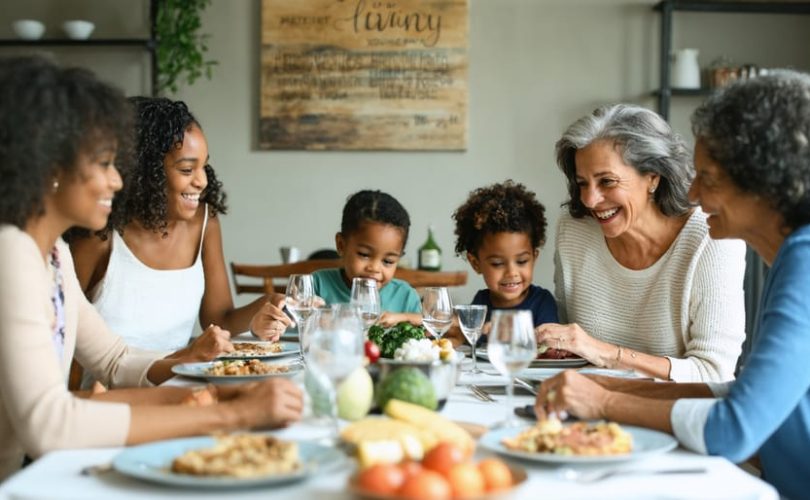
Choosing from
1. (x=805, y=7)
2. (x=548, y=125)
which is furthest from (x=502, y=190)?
(x=805, y=7)

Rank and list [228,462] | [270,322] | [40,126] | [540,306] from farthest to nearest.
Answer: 1. [540,306]
2. [270,322]
3. [40,126]
4. [228,462]

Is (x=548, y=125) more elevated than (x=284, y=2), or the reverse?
(x=284, y=2)

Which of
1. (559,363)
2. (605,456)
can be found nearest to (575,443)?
(605,456)

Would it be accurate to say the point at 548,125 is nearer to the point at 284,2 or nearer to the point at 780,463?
the point at 284,2

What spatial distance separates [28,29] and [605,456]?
452 centimetres

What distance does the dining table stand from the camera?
1116 millimetres

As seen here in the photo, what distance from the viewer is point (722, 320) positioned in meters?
2.26

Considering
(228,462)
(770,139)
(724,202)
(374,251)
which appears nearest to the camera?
(228,462)

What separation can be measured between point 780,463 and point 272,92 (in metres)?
3.87

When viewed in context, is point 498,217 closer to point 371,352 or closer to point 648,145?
point 648,145

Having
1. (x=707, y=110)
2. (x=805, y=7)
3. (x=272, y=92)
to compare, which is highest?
(x=805, y=7)

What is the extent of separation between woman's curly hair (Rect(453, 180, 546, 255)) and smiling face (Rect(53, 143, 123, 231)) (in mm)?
1444

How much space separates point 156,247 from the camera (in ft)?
8.95

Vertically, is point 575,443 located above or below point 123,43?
below
